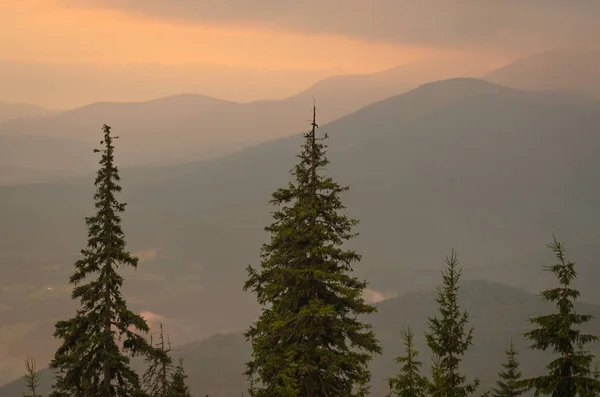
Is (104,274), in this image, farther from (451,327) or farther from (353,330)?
(451,327)

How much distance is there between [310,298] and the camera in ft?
74.6

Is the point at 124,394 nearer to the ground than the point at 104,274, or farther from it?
nearer to the ground

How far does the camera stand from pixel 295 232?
22.1 metres

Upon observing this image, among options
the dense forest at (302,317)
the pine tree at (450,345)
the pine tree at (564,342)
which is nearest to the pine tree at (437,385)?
the pine tree at (450,345)

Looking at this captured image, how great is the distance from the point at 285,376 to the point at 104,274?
8.00 m

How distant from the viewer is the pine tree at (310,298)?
21.9m

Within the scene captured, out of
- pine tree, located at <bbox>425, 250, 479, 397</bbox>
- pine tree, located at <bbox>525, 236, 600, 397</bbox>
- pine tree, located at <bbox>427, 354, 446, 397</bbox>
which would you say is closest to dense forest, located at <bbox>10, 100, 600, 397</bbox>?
pine tree, located at <bbox>525, 236, 600, 397</bbox>

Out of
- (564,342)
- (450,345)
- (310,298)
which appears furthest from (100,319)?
(564,342)

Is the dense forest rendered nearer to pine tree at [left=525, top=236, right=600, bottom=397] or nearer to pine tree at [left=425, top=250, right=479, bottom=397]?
pine tree at [left=525, top=236, right=600, bottom=397]

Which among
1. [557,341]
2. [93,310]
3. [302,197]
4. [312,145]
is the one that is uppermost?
[312,145]

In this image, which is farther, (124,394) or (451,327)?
(451,327)

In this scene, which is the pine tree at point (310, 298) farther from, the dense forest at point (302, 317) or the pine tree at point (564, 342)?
the pine tree at point (564, 342)

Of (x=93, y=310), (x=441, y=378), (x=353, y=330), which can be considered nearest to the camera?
(x=353, y=330)

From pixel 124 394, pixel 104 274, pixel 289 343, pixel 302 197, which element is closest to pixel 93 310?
pixel 104 274
